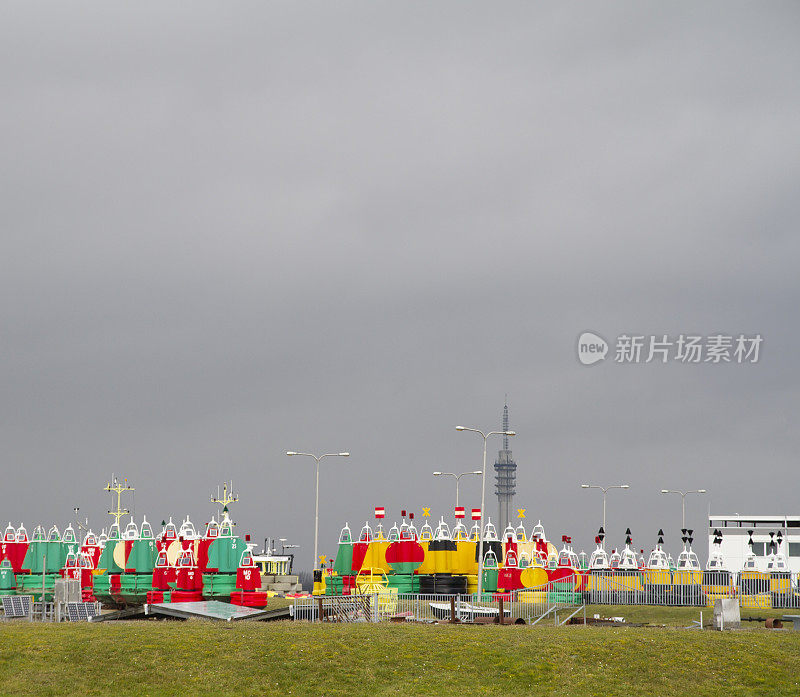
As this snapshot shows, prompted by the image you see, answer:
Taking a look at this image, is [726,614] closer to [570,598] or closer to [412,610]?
[412,610]

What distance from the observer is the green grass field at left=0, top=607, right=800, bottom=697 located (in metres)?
31.2

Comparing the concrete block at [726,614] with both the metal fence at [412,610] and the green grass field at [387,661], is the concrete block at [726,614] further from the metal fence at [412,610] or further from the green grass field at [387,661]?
the metal fence at [412,610]

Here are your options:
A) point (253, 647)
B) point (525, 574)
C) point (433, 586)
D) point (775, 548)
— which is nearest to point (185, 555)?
point (433, 586)

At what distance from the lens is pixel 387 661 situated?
109 feet

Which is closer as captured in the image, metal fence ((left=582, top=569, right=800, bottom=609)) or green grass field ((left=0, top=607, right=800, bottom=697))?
green grass field ((left=0, top=607, right=800, bottom=697))

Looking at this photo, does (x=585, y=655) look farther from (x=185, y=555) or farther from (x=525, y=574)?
(x=185, y=555)

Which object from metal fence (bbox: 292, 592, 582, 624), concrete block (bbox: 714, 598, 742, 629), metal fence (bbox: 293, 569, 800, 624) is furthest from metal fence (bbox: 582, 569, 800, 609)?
concrete block (bbox: 714, 598, 742, 629)

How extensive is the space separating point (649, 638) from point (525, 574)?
2371 centimetres

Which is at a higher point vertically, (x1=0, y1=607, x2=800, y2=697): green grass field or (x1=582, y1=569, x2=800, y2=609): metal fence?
(x1=582, y1=569, x2=800, y2=609): metal fence

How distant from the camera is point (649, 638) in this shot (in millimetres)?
35906

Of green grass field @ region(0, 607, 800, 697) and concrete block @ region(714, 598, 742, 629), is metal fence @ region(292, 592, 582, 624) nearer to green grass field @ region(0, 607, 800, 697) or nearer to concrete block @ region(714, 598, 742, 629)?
green grass field @ region(0, 607, 800, 697)

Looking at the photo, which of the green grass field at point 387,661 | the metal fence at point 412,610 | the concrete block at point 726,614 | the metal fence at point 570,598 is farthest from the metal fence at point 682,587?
the green grass field at point 387,661

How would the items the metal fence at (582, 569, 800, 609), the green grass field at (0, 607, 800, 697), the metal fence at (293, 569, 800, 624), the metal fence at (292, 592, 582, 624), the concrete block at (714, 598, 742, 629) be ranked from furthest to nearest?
the metal fence at (582, 569, 800, 609), the metal fence at (293, 569, 800, 624), the metal fence at (292, 592, 582, 624), the concrete block at (714, 598, 742, 629), the green grass field at (0, 607, 800, 697)

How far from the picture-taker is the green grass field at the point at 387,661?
3123 centimetres
